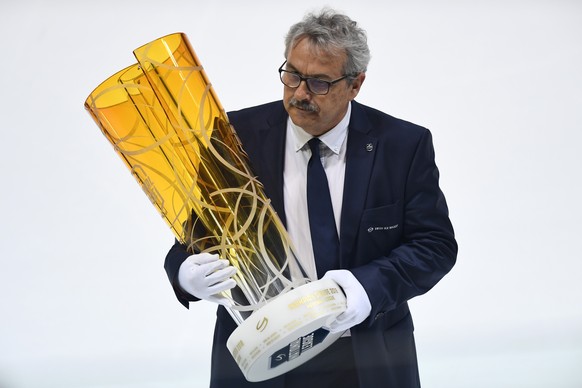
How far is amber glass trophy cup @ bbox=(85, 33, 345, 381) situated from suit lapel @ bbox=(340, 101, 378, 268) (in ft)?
0.28

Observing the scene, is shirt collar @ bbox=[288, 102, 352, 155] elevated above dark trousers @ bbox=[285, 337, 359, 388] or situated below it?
above

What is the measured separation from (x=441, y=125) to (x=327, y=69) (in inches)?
40.6

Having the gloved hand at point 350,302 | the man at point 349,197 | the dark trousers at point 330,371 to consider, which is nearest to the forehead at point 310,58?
the man at point 349,197

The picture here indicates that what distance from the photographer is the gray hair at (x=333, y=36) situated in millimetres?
1481

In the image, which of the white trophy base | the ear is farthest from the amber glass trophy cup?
the ear

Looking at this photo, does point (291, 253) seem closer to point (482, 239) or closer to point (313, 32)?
point (313, 32)

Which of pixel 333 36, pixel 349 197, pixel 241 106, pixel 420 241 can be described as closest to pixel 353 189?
pixel 349 197

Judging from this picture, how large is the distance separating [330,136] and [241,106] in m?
0.78

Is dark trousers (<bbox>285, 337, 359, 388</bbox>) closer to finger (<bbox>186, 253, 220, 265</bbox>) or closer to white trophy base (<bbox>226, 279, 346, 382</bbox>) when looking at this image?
white trophy base (<bbox>226, 279, 346, 382</bbox>)

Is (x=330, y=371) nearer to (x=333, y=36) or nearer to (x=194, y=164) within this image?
(x=194, y=164)

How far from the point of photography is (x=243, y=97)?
2.31 m

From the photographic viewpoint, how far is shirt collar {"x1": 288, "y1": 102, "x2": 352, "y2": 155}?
156 cm

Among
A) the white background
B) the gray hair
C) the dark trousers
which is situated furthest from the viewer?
the white background

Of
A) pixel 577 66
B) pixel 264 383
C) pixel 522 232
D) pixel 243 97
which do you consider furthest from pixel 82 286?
pixel 577 66
